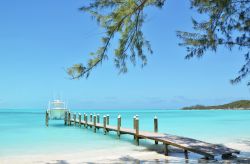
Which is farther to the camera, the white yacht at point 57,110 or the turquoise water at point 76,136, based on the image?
the white yacht at point 57,110

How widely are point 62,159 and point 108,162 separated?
1912mm

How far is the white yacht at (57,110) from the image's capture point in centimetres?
3332

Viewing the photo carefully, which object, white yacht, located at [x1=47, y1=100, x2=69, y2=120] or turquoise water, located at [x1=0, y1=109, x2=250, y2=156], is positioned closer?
turquoise water, located at [x1=0, y1=109, x2=250, y2=156]

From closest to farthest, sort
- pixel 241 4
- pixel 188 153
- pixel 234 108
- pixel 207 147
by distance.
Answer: pixel 241 4
pixel 207 147
pixel 188 153
pixel 234 108

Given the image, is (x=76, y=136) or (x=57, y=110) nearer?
(x=76, y=136)

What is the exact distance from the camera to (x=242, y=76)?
25.9 ft

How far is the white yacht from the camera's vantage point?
109ft

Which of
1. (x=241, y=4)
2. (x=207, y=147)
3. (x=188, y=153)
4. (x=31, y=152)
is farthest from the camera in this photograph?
(x=31, y=152)

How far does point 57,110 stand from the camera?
33.4 m

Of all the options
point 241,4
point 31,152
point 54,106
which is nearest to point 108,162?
point 31,152

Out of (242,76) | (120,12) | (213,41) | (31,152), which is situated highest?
(120,12)

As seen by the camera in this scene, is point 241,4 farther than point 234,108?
No

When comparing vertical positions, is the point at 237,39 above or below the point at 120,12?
below

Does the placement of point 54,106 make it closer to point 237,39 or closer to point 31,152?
point 31,152
